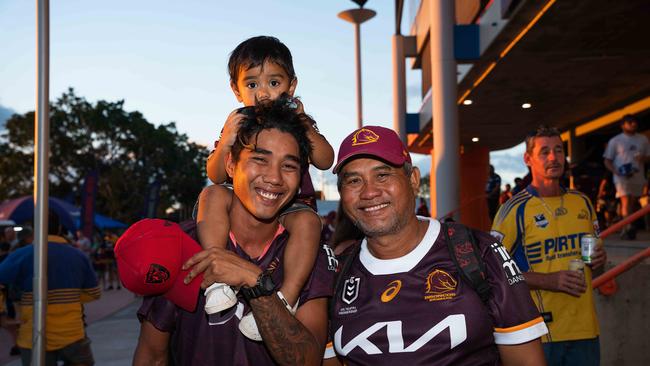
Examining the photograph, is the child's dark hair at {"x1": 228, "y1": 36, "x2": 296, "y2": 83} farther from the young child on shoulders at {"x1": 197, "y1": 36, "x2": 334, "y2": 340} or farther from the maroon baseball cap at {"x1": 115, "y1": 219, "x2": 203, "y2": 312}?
the maroon baseball cap at {"x1": 115, "y1": 219, "x2": 203, "y2": 312}

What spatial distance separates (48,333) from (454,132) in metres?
10.5

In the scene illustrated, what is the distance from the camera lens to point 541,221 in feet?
16.0

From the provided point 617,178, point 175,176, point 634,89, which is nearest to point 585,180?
point 634,89

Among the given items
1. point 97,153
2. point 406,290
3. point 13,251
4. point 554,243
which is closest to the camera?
point 406,290

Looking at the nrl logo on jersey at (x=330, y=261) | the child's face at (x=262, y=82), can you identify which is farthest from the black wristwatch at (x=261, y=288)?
the child's face at (x=262, y=82)

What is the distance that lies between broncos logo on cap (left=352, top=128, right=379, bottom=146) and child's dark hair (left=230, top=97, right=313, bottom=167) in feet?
0.86

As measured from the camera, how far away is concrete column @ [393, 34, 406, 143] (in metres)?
25.5

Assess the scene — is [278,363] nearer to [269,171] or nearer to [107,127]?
[269,171]

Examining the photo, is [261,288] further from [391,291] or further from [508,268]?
[508,268]

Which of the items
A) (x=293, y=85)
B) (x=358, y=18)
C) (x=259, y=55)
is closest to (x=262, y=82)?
(x=259, y=55)

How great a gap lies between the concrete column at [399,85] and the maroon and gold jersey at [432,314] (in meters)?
22.3

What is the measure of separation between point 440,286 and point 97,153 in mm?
54886

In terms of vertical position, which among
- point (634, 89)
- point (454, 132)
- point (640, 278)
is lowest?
point (640, 278)

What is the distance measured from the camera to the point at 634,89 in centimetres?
1750
